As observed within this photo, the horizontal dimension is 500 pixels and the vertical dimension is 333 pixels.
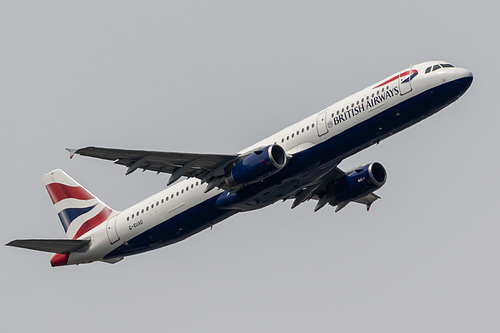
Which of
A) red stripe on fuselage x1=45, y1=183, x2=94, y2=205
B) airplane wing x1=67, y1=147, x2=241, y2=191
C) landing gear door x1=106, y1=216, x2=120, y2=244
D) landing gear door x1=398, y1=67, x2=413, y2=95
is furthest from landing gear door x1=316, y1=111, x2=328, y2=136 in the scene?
red stripe on fuselage x1=45, y1=183, x2=94, y2=205

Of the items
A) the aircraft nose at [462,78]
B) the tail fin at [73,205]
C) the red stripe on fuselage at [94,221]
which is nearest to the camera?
the aircraft nose at [462,78]

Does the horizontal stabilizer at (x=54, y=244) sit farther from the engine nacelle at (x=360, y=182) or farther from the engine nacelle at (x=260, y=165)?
the engine nacelle at (x=360, y=182)

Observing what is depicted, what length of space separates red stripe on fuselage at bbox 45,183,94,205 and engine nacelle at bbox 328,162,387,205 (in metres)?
17.3

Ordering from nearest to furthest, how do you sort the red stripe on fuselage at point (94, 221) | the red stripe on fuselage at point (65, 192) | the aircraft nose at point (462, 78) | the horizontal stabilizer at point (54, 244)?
the aircraft nose at point (462, 78) < the horizontal stabilizer at point (54, 244) < the red stripe on fuselage at point (94, 221) < the red stripe on fuselage at point (65, 192)

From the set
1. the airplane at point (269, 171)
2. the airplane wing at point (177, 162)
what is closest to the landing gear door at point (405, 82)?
the airplane at point (269, 171)

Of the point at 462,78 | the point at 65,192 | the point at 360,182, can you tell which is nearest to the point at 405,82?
the point at 462,78

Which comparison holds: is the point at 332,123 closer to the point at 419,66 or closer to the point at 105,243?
the point at 419,66

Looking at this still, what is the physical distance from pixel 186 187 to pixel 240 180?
6.54m

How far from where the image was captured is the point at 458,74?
51.4m

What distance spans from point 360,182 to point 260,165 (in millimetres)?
10185

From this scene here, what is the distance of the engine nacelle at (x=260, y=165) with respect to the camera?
2045 inches

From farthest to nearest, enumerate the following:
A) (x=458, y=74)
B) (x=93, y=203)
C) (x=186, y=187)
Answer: (x=93, y=203)
(x=186, y=187)
(x=458, y=74)

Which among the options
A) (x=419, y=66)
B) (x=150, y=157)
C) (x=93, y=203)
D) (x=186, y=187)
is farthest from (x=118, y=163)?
(x=419, y=66)

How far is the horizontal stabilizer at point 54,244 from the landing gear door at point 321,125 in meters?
18.3
